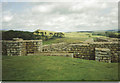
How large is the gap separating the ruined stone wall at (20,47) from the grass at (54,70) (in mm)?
393

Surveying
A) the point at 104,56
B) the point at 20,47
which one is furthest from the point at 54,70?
the point at 104,56

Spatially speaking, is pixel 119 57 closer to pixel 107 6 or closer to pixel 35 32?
pixel 107 6

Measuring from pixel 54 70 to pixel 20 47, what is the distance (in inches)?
86.4

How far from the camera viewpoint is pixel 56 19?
5051mm

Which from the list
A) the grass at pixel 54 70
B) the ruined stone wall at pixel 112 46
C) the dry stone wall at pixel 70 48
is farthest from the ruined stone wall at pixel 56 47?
the ruined stone wall at pixel 112 46

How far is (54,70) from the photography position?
4.25m

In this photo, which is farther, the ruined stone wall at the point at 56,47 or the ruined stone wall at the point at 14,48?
the ruined stone wall at the point at 56,47

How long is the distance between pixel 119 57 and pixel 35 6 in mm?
5069

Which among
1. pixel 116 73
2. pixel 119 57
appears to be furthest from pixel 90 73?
pixel 119 57

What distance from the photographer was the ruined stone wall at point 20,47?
5.14 m

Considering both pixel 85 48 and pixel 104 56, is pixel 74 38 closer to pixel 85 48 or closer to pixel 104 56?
pixel 85 48

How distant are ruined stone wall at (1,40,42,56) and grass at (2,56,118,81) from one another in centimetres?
39

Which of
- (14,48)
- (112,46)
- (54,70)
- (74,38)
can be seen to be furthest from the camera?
(112,46)

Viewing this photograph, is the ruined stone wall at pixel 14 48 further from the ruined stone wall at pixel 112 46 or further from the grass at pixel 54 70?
the ruined stone wall at pixel 112 46
